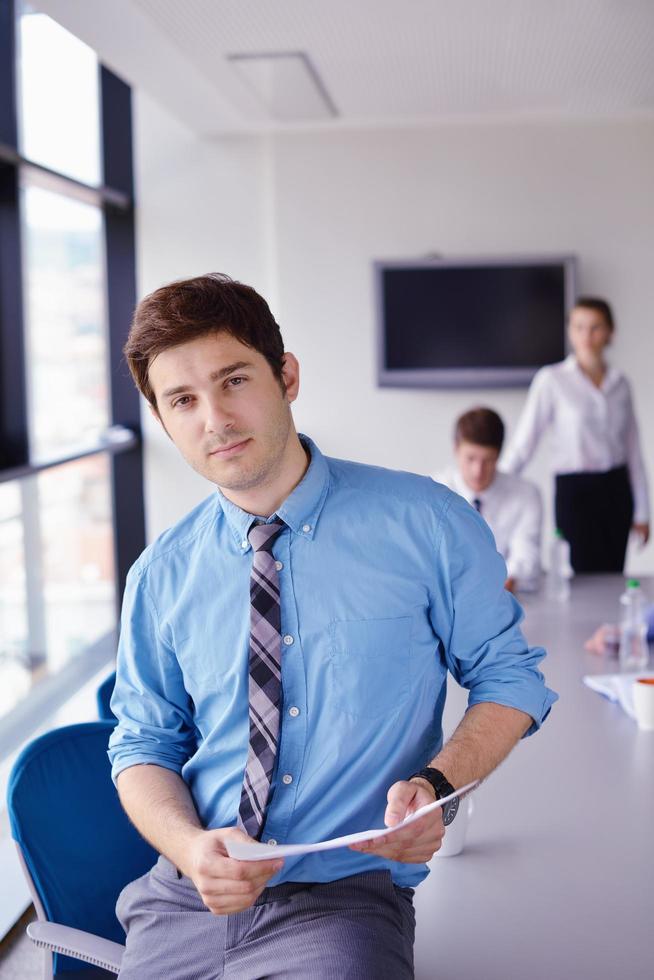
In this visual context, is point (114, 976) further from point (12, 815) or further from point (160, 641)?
point (160, 641)

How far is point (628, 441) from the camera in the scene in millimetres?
4762

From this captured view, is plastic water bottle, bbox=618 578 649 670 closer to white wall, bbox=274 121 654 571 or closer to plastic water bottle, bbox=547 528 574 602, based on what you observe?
plastic water bottle, bbox=547 528 574 602

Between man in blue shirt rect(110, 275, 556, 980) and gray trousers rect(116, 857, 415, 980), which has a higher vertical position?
man in blue shirt rect(110, 275, 556, 980)

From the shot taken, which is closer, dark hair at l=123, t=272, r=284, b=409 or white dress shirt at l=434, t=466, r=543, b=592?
dark hair at l=123, t=272, r=284, b=409

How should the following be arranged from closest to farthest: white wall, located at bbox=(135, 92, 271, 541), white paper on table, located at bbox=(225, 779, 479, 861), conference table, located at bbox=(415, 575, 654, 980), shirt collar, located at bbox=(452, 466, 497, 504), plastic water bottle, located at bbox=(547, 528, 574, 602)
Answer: white paper on table, located at bbox=(225, 779, 479, 861), conference table, located at bbox=(415, 575, 654, 980), plastic water bottle, located at bbox=(547, 528, 574, 602), shirt collar, located at bbox=(452, 466, 497, 504), white wall, located at bbox=(135, 92, 271, 541)

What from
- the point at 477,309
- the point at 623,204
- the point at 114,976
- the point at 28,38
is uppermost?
the point at 28,38

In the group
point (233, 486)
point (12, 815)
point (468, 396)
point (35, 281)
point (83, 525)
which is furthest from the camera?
point (468, 396)

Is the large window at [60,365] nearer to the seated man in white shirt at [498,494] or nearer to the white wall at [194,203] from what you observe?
the white wall at [194,203]

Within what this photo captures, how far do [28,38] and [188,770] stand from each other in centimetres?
421

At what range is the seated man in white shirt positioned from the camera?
139 inches

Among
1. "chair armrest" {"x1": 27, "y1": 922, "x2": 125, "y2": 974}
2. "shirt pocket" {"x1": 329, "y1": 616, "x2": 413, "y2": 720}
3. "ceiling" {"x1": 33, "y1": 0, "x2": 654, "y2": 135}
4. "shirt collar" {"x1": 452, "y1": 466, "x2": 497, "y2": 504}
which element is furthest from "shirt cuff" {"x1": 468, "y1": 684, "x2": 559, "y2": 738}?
"ceiling" {"x1": 33, "y1": 0, "x2": 654, "y2": 135}

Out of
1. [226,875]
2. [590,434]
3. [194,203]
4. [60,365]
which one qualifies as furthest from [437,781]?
[194,203]

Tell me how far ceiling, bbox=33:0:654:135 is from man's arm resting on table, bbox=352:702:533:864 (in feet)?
10.3

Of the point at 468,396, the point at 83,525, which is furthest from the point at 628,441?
the point at 83,525
